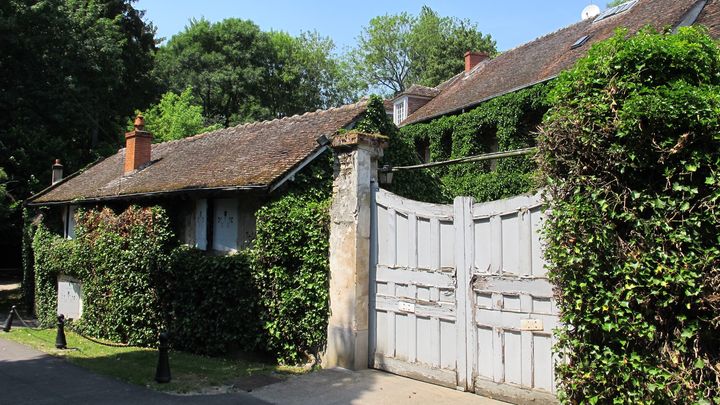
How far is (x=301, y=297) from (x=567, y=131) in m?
5.18

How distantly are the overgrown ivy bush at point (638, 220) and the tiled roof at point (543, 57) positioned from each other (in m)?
13.0

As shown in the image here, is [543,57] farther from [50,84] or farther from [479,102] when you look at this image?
[50,84]

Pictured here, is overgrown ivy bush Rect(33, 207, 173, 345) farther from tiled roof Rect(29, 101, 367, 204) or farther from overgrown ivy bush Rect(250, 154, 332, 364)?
overgrown ivy bush Rect(250, 154, 332, 364)

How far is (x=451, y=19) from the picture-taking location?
4850cm

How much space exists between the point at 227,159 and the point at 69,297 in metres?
7.98

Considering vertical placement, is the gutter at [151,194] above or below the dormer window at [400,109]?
below

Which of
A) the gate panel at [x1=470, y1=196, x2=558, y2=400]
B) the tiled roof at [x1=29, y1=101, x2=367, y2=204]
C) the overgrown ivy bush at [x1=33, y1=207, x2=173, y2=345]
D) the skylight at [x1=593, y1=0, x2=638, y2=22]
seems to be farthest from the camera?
the skylight at [x1=593, y1=0, x2=638, y2=22]

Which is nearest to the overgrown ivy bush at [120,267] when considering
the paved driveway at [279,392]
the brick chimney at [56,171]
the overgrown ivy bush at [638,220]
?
the paved driveway at [279,392]

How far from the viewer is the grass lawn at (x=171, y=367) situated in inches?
322

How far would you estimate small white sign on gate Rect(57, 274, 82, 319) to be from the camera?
16984 millimetres

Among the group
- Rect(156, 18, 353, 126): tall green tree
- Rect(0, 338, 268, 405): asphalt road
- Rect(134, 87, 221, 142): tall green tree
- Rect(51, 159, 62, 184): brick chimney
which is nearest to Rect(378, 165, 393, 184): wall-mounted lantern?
Rect(0, 338, 268, 405): asphalt road

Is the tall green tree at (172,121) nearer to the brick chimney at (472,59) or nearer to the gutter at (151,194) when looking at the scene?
the gutter at (151,194)

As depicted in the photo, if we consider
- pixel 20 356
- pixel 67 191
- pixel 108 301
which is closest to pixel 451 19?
pixel 67 191

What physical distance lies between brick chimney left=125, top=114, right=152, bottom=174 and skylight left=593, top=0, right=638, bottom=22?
58.0ft
